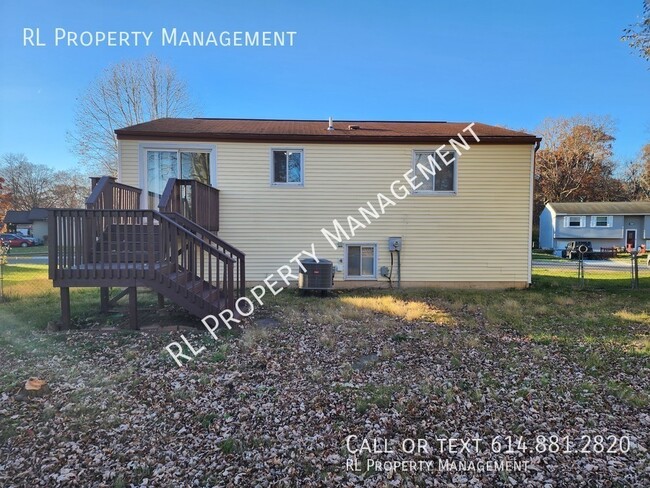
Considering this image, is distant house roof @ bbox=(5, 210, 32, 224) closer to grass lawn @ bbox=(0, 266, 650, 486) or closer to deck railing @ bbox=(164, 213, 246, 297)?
grass lawn @ bbox=(0, 266, 650, 486)

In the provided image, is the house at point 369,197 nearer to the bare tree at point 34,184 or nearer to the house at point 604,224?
the house at point 604,224

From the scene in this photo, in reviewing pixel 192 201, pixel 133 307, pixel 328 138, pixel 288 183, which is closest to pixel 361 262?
pixel 288 183

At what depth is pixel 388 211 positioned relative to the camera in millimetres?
9992

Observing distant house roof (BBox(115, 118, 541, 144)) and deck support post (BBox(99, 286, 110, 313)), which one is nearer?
deck support post (BBox(99, 286, 110, 313))

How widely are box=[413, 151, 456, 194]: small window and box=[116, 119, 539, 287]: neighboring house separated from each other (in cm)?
4

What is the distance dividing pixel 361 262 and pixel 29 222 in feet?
177

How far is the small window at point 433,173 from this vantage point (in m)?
9.93

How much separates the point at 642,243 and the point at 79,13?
39.8m

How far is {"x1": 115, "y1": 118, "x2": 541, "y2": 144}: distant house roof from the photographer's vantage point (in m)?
9.24

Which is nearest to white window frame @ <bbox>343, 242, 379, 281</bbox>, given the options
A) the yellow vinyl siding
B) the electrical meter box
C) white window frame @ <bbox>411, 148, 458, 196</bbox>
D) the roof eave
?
the yellow vinyl siding

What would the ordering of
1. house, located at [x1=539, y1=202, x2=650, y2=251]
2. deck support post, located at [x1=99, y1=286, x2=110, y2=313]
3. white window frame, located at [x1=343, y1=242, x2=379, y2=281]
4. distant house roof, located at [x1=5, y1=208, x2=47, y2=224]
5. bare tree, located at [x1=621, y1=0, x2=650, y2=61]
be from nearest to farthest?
deck support post, located at [x1=99, y1=286, x2=110, y2=313]
bare tree, located at [x1=621, y1=0, x2=650, y2=61]
white window frame, located at [x1=343, y1=242, x2=379, y2=281]
house, located at [x1=539, y1=202, x2=650, y2=251]
distant house roof, located at [x1=5, y1=208, x2=47, y2=224]

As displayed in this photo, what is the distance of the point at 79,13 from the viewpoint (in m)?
9.48

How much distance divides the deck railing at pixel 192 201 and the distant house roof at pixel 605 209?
30245 mm

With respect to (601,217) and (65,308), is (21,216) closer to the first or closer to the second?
(65,308)
